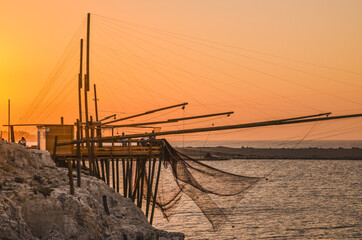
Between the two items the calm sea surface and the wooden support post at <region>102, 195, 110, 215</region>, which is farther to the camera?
the calm sea surface

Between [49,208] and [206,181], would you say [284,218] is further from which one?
[49,208]

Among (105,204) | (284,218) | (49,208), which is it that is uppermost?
(49,208)

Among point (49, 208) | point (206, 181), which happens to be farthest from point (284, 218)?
point (49, 208)

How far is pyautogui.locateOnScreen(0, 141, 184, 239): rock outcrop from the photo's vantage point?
18.0m

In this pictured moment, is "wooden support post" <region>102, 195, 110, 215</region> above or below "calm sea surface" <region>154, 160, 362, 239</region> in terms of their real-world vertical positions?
above

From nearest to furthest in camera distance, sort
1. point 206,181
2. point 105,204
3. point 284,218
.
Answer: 1. point 105,204
2. point 206,181
3. point 284,218

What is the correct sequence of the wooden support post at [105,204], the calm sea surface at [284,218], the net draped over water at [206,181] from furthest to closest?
1. the calm sea surface at [284,218]
2. the net draped over water at [206,181]
3. the wooden support post at [105,204]

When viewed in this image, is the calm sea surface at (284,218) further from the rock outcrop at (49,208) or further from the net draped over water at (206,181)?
the rock outcrop at (49,208)

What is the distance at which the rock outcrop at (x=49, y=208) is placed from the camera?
18000 millimetres

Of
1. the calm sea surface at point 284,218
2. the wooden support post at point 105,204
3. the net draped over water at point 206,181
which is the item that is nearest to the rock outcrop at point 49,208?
the wooden support post at point 105,204

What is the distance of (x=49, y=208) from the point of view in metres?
19.0

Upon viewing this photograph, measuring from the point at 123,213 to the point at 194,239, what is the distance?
26.2ft

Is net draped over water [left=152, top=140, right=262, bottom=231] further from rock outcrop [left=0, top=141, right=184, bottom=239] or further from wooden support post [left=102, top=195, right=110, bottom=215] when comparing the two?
wooden support post [left=102, top=195, right=110, bottom=215]

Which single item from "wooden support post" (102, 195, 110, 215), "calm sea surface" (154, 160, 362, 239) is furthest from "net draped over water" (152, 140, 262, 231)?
"calm sea surface" (154, 160, 362, 239)
